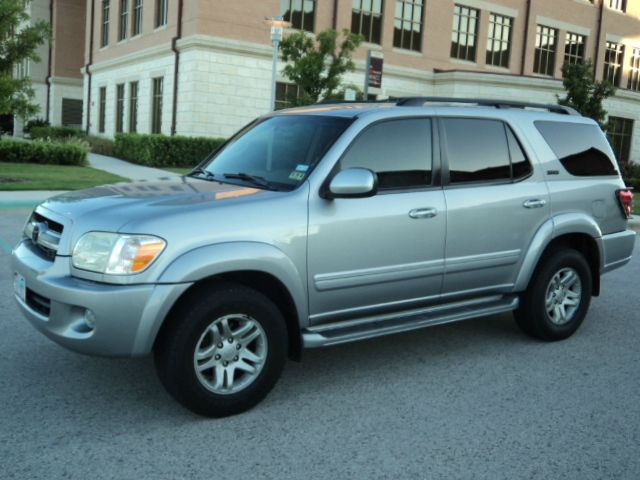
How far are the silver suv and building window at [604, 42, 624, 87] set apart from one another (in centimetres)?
3638

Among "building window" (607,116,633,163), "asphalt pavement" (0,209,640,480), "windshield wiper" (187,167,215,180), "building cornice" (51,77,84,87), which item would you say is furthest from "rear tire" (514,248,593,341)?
"building cornice" (51,77,84,87)

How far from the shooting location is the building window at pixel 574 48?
3712cm

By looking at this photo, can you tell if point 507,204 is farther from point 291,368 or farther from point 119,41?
point 119,41

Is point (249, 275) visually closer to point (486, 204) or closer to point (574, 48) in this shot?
point (486, 204)

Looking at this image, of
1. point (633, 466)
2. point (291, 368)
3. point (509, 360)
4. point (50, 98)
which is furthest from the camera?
point (50, 98)

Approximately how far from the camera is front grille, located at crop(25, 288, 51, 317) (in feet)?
13.6

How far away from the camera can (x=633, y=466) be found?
3740mm

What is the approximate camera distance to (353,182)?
175 inches

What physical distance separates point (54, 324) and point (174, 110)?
79.9ft

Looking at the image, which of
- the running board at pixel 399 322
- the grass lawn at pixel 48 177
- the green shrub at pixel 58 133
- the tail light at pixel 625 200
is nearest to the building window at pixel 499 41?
the green shrub at pixel 58 133

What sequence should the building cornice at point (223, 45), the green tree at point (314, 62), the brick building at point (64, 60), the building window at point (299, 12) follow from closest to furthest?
the green tree at point (314, 62) < the building cornice at point (223, 45) < the building window at point (299, 12) < the brick building at point (64, 60)

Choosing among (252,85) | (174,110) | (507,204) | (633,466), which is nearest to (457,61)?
(252,85)

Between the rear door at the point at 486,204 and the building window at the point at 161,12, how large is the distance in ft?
84.4

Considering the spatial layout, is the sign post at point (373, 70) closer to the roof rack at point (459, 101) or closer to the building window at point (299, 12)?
the roof rack at point (459, 101)
